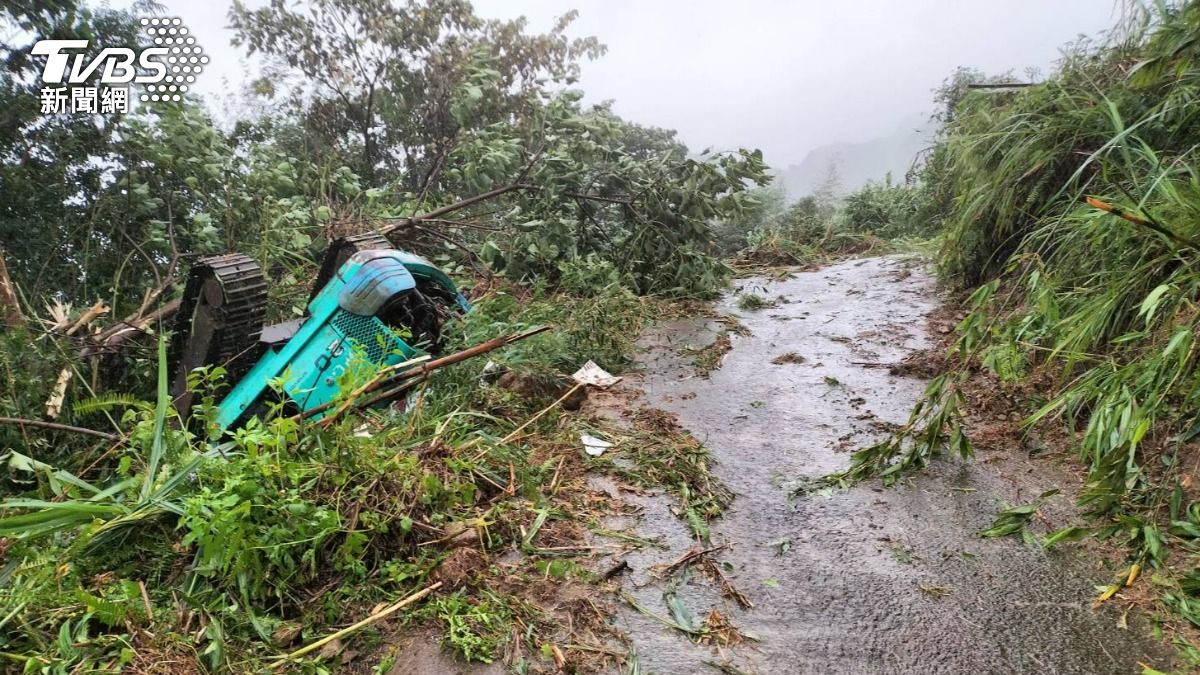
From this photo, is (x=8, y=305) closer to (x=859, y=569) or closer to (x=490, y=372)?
(x=490, y=372)

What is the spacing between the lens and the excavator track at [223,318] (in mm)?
3059

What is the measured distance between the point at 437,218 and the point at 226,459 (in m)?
4.05

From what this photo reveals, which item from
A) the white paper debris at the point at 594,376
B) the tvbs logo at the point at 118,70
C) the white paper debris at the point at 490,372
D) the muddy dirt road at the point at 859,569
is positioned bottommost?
the muddy dirt road at the point at 859,569

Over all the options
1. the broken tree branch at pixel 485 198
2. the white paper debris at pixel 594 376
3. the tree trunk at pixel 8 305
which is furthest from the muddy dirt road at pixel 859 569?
the tree trunk at pixel 8 305

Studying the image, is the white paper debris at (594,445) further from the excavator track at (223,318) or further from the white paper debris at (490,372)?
the excavator track at (223,318)

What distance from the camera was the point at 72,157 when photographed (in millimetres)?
4742

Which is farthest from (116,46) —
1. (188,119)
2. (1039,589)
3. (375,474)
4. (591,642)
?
(1039,589)

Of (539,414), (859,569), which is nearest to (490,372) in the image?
(539,414)

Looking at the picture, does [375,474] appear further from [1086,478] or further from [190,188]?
[190,188]

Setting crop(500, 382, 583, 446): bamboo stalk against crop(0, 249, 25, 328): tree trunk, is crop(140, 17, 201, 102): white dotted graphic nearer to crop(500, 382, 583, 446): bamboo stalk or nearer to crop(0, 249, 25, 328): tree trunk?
crop(0, 249, 25, 328): tree trunk

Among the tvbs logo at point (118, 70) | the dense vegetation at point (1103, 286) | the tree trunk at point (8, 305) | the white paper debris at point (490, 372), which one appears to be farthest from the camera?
the tvbs logo at point (118, 70)

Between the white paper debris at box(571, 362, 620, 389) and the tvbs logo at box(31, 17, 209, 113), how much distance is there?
164 inches

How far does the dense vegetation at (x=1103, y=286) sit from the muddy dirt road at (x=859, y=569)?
0.15m

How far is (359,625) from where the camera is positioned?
1698 millimetres
